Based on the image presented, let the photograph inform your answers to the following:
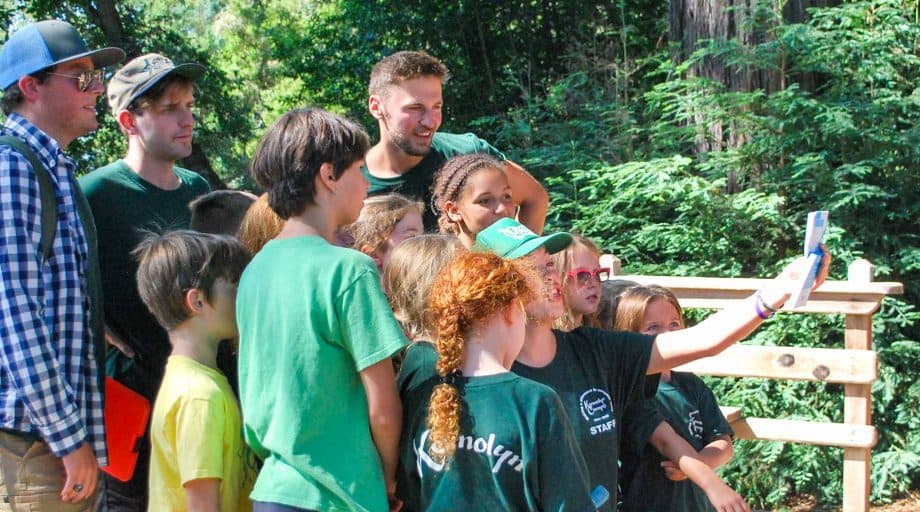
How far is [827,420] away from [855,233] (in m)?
1.35

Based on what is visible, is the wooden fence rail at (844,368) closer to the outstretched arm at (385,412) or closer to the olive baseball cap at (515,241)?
the olive baseball cap at (515,241)

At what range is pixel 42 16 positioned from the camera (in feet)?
36.1

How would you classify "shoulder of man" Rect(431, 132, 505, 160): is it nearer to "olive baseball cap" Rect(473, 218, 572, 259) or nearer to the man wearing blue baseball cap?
"olive baseball cap" Rect(473, 218, 572, 259)

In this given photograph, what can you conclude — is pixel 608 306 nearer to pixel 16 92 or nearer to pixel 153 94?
pixel 153 94

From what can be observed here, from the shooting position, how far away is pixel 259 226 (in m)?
3.17

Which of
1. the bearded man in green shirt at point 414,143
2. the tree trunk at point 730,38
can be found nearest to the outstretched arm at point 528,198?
the bearded man in green shirt at point 414,143

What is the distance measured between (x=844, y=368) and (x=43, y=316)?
4574mm

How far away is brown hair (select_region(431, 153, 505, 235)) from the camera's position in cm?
358

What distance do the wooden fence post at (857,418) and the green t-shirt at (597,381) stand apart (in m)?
3.43

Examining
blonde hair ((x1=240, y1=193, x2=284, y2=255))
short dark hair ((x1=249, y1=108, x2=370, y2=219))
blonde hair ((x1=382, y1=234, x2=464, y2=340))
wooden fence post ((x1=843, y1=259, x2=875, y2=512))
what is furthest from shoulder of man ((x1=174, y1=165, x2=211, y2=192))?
wooden fence post ((x1=843, y1=259, x2=875, y2=512))

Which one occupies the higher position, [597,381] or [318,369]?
[318,369]

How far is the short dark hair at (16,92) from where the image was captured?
9.78 ft

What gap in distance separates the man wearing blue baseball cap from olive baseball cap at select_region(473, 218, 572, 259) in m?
1.13

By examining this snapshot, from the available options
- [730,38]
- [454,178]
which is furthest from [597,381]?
[730,38]
